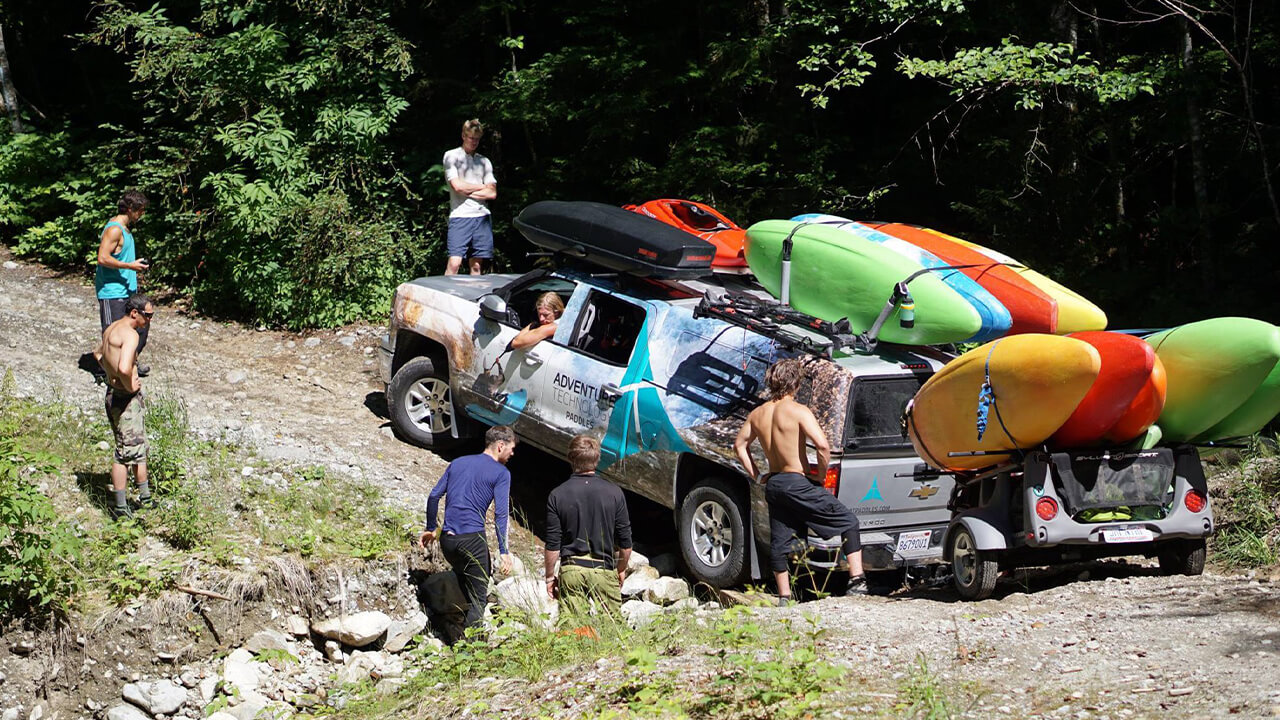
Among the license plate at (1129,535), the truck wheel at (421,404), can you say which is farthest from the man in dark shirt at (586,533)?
the truck wheel at (421,404)

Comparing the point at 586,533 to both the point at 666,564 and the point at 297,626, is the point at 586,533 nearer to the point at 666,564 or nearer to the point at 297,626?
the point at 666,564

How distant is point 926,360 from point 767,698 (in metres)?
3.28

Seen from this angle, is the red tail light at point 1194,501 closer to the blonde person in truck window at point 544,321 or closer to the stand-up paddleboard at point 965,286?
the stand-up paddleboard at point 965,286

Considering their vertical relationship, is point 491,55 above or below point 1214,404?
above

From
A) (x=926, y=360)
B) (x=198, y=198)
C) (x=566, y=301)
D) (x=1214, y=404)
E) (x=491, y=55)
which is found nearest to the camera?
(x=1214, y=404)

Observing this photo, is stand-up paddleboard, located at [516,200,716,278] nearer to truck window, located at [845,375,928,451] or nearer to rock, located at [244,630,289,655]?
truck window, located at [845,375,928,451]

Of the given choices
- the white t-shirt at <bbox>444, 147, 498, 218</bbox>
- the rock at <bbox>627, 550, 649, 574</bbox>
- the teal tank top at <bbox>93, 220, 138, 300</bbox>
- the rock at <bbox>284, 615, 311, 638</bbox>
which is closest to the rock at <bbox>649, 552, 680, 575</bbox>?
the rock at <bbox>627, 550, 649, 574</bbox>

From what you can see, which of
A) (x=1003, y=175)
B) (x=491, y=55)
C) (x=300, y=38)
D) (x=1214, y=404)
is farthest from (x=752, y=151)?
(x=1214, y=404)

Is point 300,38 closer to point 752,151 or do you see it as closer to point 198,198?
point 198,198

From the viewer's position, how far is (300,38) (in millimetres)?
14297

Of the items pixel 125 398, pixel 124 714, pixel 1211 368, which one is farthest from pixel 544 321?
pixel 1211 368

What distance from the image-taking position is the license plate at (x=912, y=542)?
7.52m

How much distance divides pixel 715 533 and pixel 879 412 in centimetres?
144

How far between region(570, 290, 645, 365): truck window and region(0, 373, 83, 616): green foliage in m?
3.75
